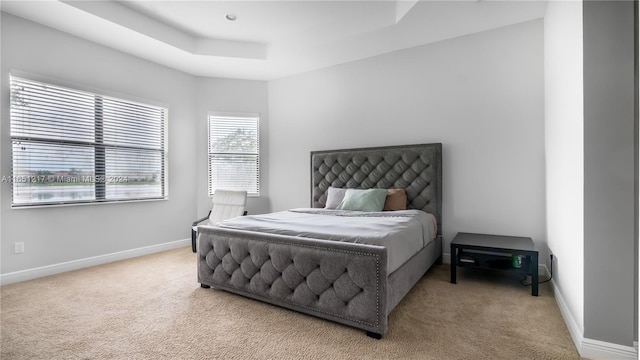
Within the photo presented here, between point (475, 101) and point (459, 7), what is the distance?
1072 mm

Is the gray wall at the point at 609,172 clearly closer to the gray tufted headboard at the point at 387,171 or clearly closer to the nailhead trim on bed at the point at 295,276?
the nailhead trim on bed at the point at 295,276

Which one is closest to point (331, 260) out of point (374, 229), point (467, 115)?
point (374, 229)

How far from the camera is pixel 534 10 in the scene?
321cm

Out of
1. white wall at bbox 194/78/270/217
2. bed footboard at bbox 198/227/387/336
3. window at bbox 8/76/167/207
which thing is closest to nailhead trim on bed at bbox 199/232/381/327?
bed footboard at bbox 198/227/387/336

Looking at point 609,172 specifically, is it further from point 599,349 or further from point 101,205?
point 101,205

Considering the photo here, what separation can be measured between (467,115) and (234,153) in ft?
11.6

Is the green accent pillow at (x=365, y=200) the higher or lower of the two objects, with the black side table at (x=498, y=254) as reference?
higher

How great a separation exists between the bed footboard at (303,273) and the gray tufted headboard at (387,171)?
2005 millimetres

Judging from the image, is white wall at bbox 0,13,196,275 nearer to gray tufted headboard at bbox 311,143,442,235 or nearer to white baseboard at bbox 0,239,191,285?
white baseboard at bbox 0,239,191,285

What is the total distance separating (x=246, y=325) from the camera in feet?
7.43

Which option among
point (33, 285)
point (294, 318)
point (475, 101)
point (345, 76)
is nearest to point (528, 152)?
point (475, 101)

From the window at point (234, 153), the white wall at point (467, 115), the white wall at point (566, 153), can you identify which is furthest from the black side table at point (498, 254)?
the window at point (234, 153)

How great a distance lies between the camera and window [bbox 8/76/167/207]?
3312 millimetres

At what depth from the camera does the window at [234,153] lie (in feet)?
17.2
